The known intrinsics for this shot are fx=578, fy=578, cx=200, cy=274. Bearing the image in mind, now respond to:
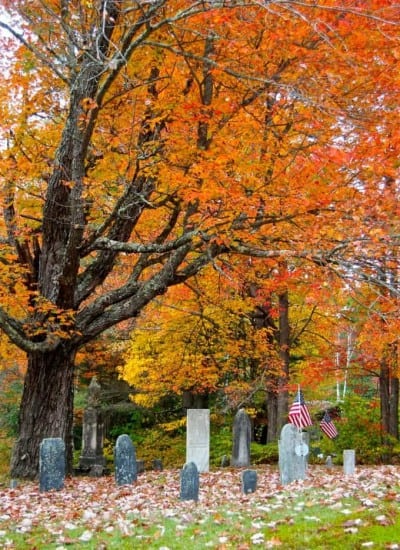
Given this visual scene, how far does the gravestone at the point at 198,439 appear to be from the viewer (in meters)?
14.5

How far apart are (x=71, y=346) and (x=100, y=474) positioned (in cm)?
587

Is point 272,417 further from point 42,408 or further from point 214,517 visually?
point 214,517

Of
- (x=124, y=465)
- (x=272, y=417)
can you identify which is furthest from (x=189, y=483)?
(x=272, y=417)

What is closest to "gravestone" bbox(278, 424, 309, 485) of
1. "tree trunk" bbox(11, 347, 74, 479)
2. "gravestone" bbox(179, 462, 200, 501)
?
"gravestone" bbox(179, 462, 200, 501)

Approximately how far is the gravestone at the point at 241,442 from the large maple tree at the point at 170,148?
4.80 metres

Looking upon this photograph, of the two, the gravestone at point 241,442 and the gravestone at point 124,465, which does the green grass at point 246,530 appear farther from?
the gravestone at point 241,442

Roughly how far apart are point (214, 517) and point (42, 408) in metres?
6.69

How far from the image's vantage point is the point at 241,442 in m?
15.8

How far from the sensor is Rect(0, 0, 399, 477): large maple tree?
10.3m

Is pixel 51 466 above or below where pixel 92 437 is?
above

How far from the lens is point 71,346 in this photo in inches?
519

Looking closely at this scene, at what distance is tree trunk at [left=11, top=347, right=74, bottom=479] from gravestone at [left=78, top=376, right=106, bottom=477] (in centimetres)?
514

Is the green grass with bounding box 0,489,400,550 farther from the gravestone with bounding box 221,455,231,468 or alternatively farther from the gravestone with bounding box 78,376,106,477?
the gravestone with bounding box 78,376,106,477

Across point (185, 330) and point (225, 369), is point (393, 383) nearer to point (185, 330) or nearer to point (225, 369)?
point (225, 369)
